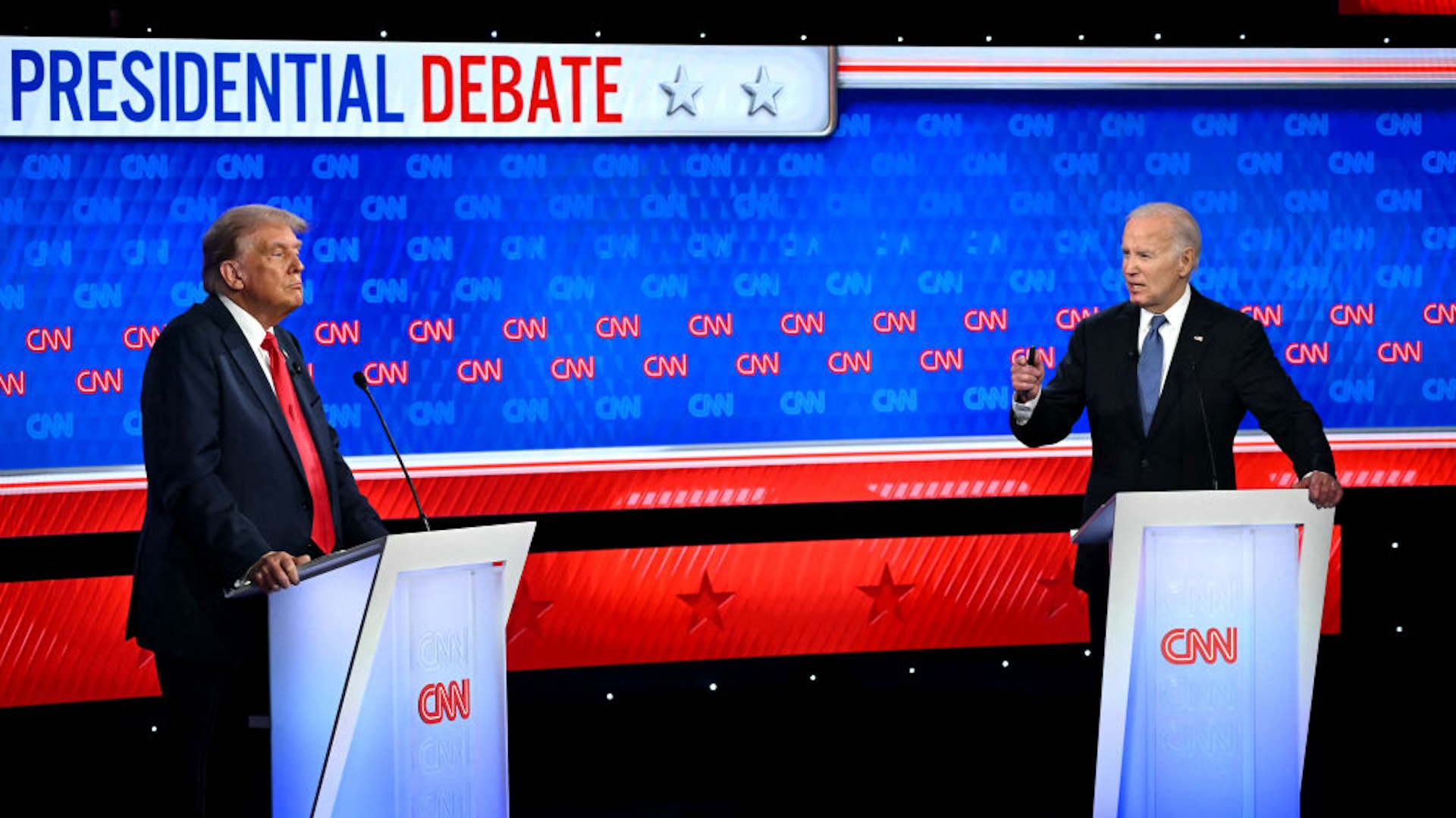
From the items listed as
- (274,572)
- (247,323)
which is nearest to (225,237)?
(247,323)

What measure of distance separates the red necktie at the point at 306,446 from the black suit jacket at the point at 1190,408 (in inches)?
67.5

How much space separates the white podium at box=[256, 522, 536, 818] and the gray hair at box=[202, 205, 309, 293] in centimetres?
71

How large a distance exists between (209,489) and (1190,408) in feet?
7.54

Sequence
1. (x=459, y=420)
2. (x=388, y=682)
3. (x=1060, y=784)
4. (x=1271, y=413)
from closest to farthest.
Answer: (x=388, y=682)
(x=1271, y=413)
(x=1060, y=784)
(x=459, y=420)

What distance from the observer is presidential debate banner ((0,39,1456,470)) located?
15.2 feet

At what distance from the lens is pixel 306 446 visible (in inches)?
129

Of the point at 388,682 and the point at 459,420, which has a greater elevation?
the point at 459,420

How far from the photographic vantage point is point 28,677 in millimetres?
4664

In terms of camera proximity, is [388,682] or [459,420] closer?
[388,682]

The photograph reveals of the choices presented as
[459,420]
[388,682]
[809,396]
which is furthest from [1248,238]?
[388,682]

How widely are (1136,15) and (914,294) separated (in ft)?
3.86

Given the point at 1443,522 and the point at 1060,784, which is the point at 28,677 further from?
the point at 1443,522

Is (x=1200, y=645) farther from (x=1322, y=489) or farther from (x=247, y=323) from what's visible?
(x=247, y=323)

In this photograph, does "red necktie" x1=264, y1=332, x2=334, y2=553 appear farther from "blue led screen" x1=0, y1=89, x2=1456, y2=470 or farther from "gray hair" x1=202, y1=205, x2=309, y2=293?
"blue led screen" x1=0, y1=89, x2=1456, y2=470
